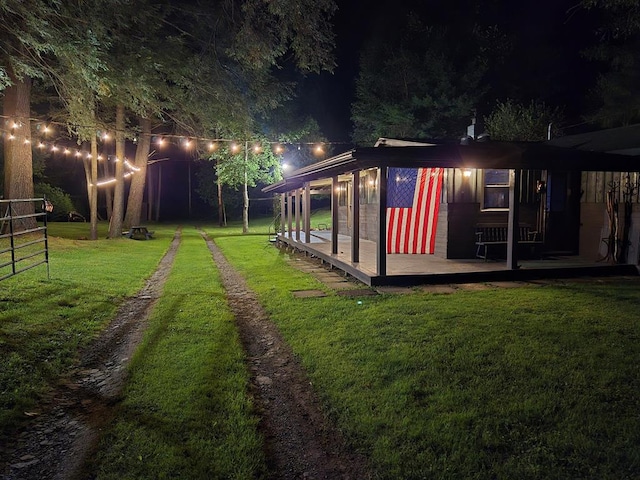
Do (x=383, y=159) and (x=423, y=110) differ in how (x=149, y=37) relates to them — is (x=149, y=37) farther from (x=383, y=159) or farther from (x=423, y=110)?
(x=423, y=110)

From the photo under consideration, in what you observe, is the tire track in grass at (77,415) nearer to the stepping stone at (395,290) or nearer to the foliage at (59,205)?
the stepping stone at (395,290)

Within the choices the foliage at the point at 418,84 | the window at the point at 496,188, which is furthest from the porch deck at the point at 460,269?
the foliage at the point at 418,84

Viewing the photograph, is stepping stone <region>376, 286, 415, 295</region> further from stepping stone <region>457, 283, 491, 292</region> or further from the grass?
stepping stone <region>457, 283, 491, 292</region>

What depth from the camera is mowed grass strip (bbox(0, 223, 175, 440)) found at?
13.0 ft

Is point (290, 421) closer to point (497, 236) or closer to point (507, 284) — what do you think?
point (507, 284)

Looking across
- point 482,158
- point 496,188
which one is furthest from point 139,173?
point 482,158

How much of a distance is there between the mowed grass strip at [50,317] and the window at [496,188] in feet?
26.8

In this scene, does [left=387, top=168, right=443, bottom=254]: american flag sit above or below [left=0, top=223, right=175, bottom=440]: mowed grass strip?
above

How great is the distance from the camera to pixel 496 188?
10.6 metres

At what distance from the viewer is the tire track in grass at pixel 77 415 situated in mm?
2832

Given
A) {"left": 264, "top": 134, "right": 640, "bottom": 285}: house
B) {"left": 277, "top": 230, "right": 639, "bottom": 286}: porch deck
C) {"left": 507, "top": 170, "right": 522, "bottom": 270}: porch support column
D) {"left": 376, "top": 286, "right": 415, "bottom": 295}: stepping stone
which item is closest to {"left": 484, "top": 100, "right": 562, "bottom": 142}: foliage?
{"left": 264, "top": 134, "right": 640, "bottom": 285}: house

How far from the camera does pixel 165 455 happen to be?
2863 mm

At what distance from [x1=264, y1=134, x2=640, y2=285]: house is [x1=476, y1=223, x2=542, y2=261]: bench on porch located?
34 millimetres

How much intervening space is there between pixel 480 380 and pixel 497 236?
24.3ft
